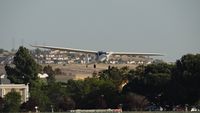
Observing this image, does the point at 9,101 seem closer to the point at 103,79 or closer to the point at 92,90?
the point at 92,90

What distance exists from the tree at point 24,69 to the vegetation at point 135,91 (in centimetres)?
408

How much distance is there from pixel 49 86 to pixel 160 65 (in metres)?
16.8

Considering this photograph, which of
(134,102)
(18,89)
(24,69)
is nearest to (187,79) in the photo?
(134,102)

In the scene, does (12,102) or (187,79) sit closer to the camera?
(187,79)

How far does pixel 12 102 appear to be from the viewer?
143375 mm

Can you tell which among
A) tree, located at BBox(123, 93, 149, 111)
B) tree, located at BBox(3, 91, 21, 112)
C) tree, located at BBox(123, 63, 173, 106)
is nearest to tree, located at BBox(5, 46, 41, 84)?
tree, located at BBox(3, 91, 21, 112)

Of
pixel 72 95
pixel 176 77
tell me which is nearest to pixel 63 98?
pixel 72 95

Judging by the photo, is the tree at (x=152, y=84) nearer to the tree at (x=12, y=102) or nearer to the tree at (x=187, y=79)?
the tree at (x=187, y=79)

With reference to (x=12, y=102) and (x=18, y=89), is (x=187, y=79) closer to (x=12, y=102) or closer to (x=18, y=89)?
(x=12, y=102)

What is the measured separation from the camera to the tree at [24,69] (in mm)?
170300

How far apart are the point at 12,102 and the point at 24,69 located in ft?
90.1

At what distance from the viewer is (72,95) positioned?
158 meters

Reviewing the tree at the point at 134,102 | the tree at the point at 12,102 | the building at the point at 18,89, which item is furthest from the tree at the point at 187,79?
the building at the point at 18,89

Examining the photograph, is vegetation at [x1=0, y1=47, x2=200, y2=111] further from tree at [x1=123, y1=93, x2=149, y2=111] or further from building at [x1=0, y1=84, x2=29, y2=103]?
building at [x1=0, y1=84, x2=29, y2=103]
